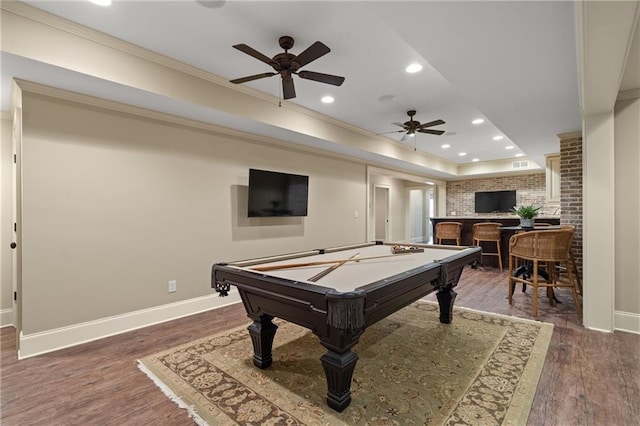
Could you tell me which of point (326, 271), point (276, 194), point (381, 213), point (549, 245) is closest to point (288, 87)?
point (326, 271)

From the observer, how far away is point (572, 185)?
4297mm

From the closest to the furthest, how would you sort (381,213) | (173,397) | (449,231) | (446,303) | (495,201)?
(173,397)
(446,303)
(449,231)
(495,201)
(381,213)

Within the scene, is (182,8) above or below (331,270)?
above

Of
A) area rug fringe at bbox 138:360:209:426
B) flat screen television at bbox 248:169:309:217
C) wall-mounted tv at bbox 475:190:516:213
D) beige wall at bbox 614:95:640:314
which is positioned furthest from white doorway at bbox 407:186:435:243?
area rug fringe at bbox 138:360:209:426

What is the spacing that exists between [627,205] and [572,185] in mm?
1645

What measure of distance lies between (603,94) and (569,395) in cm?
232

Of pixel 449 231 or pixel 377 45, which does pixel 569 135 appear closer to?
pixel 449 231

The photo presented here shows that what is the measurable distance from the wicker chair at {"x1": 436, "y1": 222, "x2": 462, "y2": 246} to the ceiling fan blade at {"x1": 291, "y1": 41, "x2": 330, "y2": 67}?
4916mm

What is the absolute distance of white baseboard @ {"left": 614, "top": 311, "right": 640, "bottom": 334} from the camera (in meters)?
2.76

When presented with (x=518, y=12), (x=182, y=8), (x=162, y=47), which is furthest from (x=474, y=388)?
(x=162, y=47)

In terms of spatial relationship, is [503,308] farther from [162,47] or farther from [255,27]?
[162,47]

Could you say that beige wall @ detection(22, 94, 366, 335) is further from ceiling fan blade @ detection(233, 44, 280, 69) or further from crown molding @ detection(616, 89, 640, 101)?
crown molding @ detection(616, 89, 640, 101)

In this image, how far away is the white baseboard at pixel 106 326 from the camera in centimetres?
247

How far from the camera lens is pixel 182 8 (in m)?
2.09
